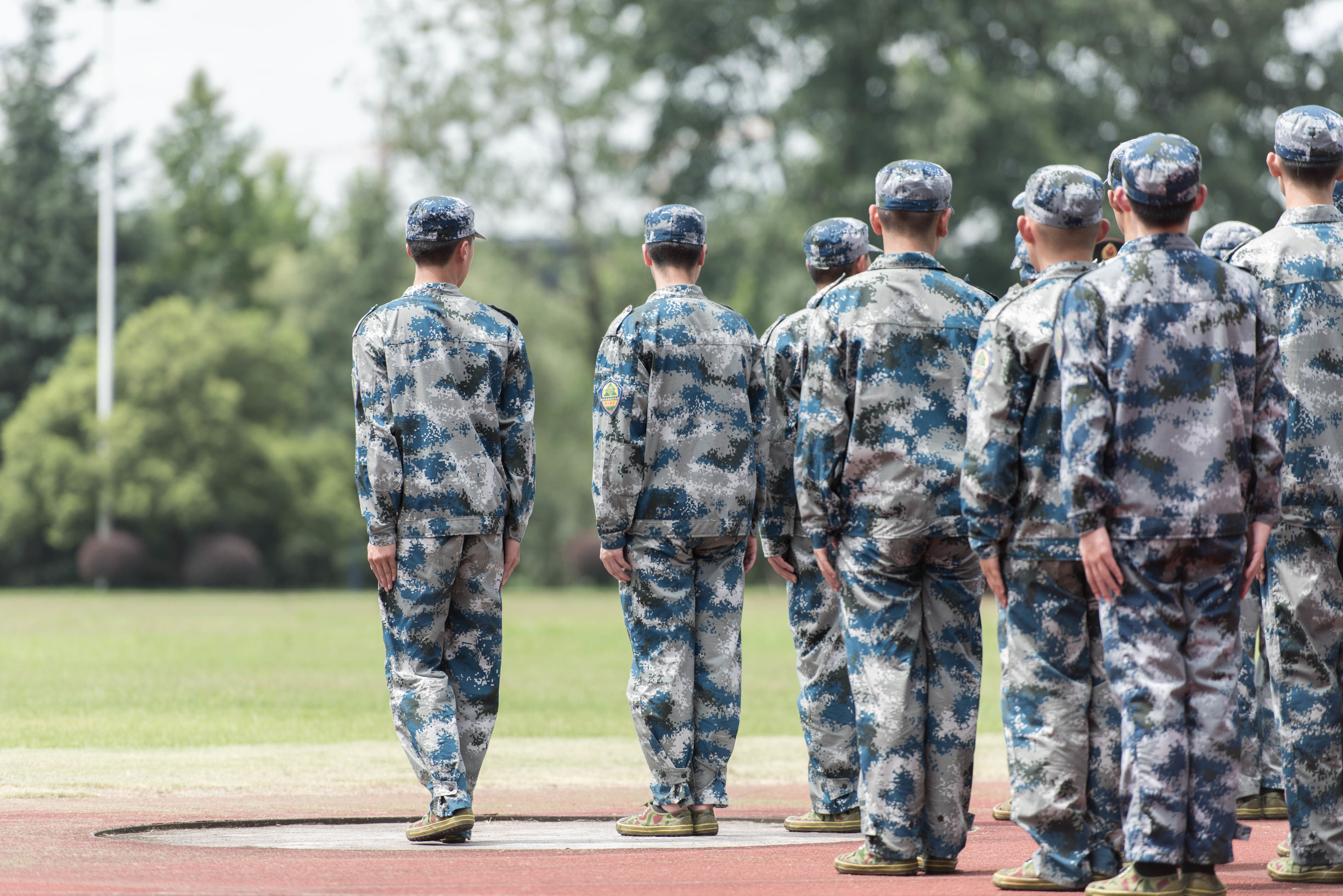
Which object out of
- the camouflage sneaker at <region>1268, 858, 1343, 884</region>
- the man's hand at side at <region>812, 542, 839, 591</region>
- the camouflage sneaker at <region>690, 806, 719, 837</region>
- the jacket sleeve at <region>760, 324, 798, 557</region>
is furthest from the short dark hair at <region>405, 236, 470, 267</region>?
the camouflage sneaker at <region>1268, 858, 1343, 884</region>

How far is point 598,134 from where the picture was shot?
160 feet

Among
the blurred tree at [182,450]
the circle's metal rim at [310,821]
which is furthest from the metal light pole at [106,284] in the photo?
the circle's metal rim at [310,821]

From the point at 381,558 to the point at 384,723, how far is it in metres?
5.72

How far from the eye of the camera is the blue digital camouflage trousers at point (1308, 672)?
5.84m

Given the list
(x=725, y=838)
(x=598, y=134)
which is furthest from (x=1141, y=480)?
(x=598, y=134)

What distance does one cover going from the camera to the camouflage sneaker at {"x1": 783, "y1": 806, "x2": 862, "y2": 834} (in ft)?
24.3

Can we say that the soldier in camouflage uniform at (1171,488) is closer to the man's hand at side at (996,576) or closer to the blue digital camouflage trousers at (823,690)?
the man's hand at side at (996,576)

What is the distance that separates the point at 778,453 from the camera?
7.86m

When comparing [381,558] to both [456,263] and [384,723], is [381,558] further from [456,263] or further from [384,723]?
[384,723]

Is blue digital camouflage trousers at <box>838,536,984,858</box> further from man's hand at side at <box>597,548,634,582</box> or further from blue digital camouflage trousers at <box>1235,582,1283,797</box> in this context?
blue digital camouflage trousers at <box>1235,582,1283,797</box>

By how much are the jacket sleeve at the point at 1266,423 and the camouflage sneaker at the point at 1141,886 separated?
1214 millimetres

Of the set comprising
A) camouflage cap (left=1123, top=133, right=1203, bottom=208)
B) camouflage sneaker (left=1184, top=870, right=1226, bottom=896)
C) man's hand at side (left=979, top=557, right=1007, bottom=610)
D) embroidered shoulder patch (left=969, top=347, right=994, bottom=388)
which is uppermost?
camouflage cap (left=1123, top=133, right=1203, bottom=208)

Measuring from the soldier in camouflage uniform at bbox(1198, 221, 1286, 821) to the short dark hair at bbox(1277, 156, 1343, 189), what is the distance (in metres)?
1.34

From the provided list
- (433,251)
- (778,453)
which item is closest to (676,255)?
(778,453)
